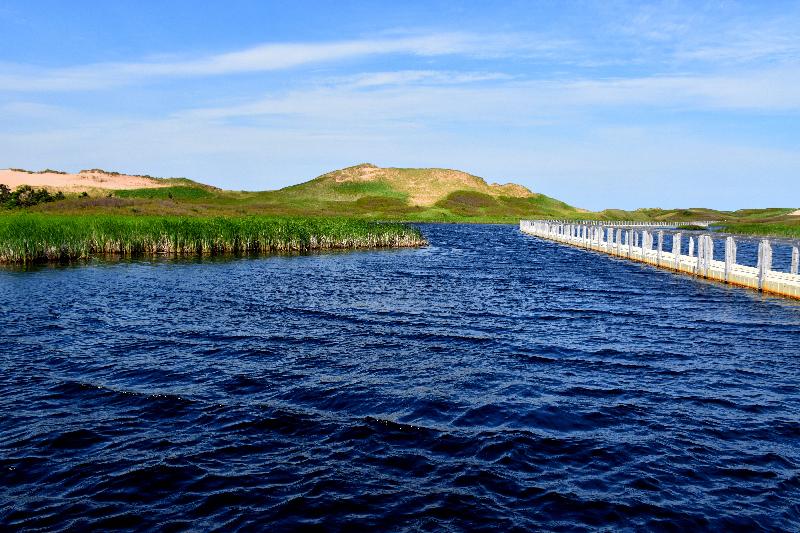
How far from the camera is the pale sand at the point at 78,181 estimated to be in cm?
13600

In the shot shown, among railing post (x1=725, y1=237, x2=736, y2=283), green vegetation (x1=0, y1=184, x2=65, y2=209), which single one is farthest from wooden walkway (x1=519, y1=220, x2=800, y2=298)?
green vegetation (x1=0, y1=184, x2=65, y2=209)

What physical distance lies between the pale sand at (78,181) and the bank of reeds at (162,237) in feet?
276

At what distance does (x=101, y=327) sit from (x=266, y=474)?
49.7ft

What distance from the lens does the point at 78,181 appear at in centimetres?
15450

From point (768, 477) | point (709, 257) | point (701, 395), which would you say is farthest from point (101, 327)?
point (709, 257)

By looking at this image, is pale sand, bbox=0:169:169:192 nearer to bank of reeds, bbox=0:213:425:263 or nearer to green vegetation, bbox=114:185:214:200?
green vegetation, bbox=114:185:214:200

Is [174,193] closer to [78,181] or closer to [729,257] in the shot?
[78,181]

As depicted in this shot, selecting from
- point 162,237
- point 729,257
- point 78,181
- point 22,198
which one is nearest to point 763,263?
point 729,257

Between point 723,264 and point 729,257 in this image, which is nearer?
point 729,257

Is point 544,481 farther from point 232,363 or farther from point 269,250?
point 269,250

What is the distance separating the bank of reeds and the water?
20.7m

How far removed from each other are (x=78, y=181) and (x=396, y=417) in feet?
530

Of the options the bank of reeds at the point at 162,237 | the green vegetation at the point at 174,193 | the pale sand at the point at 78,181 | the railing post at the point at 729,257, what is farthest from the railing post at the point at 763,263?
the green vegetation at the point at 174,193

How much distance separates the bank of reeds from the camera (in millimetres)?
45781
